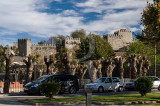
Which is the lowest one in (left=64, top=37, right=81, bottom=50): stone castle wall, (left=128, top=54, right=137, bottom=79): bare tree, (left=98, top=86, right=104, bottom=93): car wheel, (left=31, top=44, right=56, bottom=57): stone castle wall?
(left=98, top=86, right=104, bottom=93): car wheel

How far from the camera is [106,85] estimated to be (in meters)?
26.8

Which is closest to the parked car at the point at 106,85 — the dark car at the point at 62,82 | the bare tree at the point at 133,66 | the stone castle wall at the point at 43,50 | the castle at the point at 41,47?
the dark car at the point at 62,82

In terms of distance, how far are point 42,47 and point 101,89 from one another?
7218 cm

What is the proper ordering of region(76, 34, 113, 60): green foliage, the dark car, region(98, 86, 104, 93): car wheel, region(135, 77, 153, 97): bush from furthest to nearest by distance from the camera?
region(76, 34, 113, 60): green foliage
region(98, 86, 104, 93): car wheel
the dark car
region(135, 77, 153, 97): bush

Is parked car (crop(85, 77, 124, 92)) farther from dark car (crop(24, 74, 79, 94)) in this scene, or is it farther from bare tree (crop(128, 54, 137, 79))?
bare tree (crop(128, 54, 137, 79))

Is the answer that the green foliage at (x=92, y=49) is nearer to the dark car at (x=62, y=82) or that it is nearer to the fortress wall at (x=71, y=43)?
the fortress wall at (x=71, y=43)

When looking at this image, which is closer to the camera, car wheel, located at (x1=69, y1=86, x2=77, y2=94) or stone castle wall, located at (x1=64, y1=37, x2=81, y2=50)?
car wheel, located at (x1=69, y1=86, x2=77, y2=94)

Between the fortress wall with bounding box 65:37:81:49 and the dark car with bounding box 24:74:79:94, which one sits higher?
the fortress wall with bounding box 65:37:81:49

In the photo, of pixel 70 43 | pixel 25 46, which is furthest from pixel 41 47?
pixel 70 43

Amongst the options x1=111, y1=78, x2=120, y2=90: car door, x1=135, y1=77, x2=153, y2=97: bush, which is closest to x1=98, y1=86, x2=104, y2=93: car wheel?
x1=111, y1=78, x2=120, y2=90: car door

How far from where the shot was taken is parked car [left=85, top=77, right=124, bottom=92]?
86.6 ft

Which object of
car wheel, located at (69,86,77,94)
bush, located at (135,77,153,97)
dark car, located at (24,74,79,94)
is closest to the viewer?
bush, located at (135,77,153,97)

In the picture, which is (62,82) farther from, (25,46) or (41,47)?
(25,46)

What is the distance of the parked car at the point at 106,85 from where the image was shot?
26.4 meters
